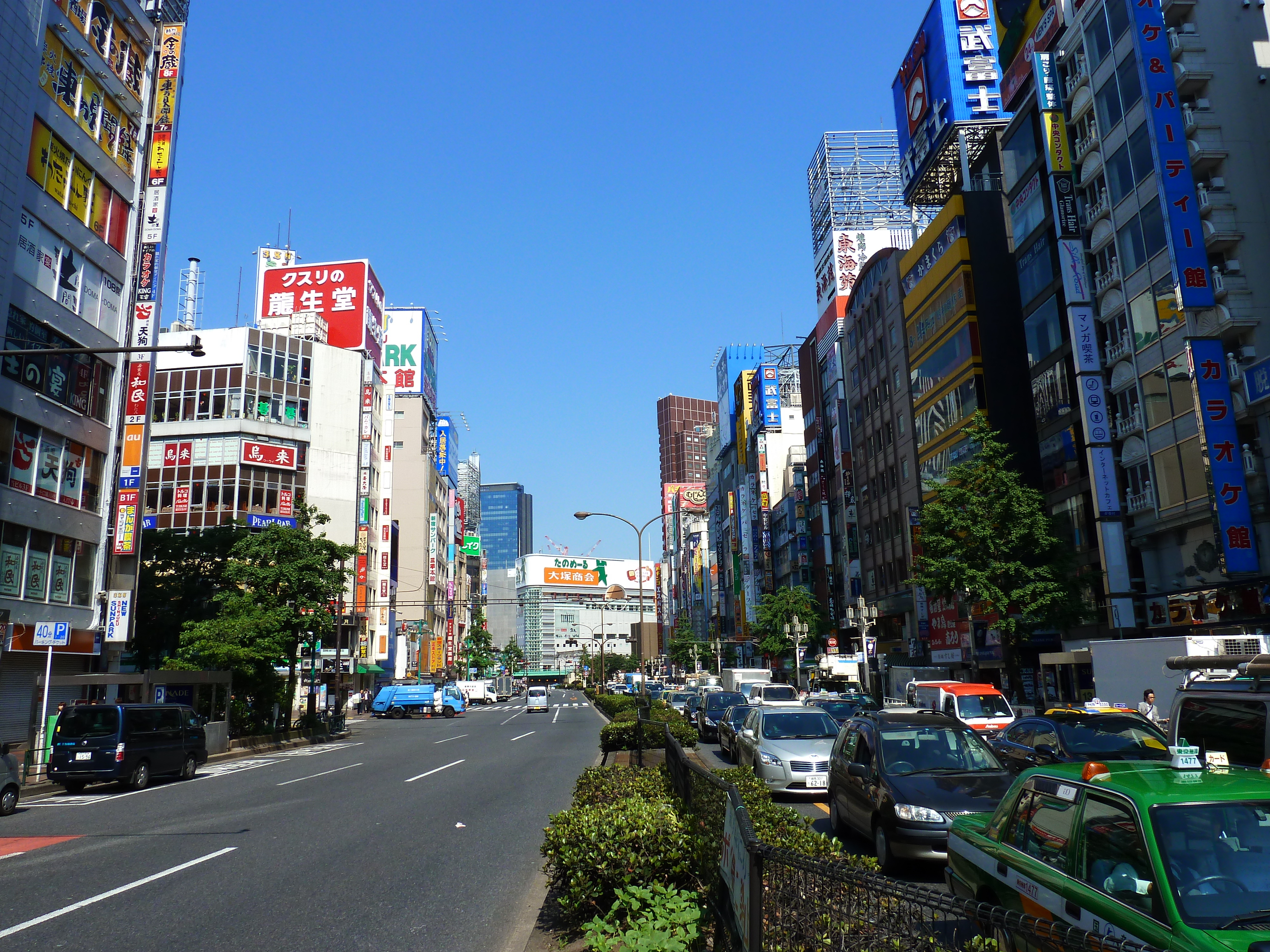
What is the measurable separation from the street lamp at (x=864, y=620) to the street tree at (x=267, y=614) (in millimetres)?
31875

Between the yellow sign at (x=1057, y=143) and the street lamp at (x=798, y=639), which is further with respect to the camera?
the street lamp at (x=798, y=639)

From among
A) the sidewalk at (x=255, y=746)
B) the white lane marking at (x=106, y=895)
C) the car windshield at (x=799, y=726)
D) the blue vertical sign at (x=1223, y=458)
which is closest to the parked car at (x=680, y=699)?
the sidewalk at (x=255, y=746)

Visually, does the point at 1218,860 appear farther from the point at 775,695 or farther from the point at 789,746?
the point at 775,695

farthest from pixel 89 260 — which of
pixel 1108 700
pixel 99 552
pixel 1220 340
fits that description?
pixel 1220 340

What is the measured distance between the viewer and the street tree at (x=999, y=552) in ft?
105

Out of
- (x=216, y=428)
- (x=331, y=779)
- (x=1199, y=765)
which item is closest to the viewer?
(x=1199, y=765)

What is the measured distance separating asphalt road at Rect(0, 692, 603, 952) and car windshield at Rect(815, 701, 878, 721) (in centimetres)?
1212

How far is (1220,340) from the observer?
99.3ft

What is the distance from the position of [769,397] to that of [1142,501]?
6678cm

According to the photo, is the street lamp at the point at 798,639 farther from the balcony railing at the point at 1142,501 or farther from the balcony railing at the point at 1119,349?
the balcony railing at the point at 1119,349

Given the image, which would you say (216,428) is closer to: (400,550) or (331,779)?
(400,550)

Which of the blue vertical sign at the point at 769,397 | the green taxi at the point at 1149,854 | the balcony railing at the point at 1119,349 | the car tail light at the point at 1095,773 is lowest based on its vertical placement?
the green taxi at the point at 1149,854

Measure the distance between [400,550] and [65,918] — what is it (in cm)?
10003

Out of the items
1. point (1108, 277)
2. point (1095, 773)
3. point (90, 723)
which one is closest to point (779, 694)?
point (1108, 277)
